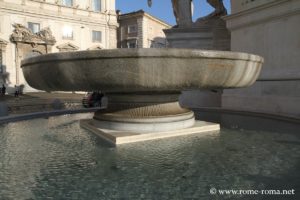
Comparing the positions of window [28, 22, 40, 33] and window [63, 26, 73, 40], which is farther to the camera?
window [63, 26, 73, 40]

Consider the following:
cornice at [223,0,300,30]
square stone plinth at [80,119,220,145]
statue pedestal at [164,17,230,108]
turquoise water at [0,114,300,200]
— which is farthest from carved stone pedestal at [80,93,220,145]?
statue pedestal at [164,17,230,108]

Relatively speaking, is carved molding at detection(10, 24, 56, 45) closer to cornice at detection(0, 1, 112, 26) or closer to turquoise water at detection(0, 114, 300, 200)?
cornice at detection(0, 1, 112, 26)

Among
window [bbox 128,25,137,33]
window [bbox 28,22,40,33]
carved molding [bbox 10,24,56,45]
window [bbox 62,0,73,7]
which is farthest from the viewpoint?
window [bbox 128,25,137,33]

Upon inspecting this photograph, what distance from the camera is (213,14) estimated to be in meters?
11.4

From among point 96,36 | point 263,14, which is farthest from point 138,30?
point 263,14

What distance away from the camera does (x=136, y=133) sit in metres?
4.95

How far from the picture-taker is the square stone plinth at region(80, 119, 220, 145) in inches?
184

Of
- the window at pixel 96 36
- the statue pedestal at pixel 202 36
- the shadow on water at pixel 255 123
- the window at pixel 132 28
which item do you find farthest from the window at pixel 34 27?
the shadow on water at pixel 255 123

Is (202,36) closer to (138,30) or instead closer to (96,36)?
(96,36)

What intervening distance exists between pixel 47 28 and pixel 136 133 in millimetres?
36153

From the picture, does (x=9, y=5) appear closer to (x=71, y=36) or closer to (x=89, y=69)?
(x=71, y=36)

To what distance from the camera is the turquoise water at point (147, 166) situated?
9.30 feet

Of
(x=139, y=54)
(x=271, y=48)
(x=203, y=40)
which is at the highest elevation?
(x=203, y=40)

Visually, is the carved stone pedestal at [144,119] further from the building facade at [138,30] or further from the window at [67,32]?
the building facade at [138,30]
